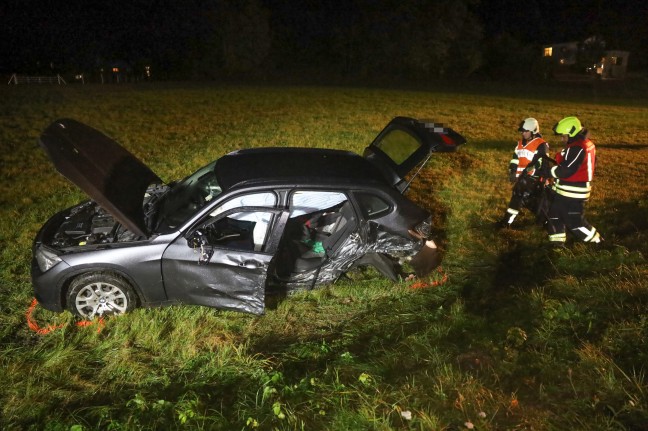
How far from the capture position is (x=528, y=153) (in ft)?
20.2

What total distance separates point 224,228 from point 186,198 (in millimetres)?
493

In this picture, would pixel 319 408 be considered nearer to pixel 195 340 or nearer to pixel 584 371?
pixel 195 340

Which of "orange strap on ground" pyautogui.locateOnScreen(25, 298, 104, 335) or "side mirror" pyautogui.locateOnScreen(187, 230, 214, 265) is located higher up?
"side mirror" pyautogui.locateOnScreen(187, 230, 214, 265)

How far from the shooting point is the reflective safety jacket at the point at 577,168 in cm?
536

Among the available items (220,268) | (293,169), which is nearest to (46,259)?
(220,268)

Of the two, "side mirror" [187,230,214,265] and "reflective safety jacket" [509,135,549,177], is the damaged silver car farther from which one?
"reflective safety jacket" [509,135,549,177]

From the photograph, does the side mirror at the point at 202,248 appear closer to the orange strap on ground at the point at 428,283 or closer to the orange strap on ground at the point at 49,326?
the orange strap on ground at the point at 49,326

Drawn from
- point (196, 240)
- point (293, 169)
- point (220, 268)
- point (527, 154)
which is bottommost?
point (220, 268)

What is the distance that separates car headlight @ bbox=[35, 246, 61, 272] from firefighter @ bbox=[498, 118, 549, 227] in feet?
17.5

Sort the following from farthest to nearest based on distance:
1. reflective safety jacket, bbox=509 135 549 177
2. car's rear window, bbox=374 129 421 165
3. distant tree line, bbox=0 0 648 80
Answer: distant tree line, bbox=0 0 648 80 → reflective safety jacket, bbox=509 135 549 177 → car's rear window, bbox=374 129 421 165

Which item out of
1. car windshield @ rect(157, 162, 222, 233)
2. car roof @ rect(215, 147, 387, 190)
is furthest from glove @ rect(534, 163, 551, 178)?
car windshield @ rect(157, 162, 222, 233)

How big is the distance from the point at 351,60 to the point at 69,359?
4802cm

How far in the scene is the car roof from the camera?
431 cm

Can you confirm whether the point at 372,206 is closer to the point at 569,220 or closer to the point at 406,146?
the point at 406,146
